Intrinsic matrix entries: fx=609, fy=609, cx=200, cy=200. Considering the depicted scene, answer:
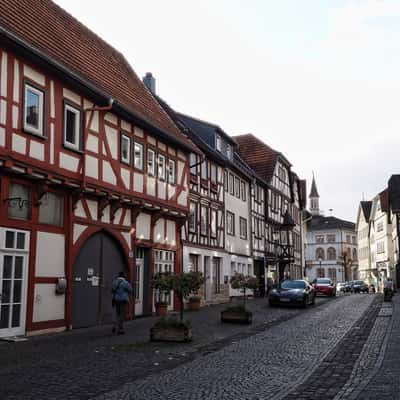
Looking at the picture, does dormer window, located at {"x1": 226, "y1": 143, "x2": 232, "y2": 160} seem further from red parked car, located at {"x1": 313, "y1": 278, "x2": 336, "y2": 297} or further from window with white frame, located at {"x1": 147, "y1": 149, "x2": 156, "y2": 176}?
red parked car, located at {"x1": 313, "y1": 278, "x2": 336, "y2": 297}

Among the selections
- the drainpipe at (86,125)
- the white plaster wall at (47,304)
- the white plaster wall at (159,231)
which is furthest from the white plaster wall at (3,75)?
the white plaster wall at (159,231)

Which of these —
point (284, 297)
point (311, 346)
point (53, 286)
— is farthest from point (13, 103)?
point (284, 297)

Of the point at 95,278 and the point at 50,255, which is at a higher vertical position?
the point at 50,255

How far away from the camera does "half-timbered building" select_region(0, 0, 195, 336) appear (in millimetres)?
15008

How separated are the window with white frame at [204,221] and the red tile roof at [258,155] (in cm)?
1533

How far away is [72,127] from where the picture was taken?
17.9 meters

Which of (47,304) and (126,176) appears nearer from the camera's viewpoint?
(47,304)

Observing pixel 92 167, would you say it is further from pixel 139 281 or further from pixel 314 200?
pixel 314 200

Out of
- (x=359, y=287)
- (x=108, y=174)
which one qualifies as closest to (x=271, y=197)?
(x=359, y=287)

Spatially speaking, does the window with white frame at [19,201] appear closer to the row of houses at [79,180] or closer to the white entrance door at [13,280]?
the row of houses at [79,180]

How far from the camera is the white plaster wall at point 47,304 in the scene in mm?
15784

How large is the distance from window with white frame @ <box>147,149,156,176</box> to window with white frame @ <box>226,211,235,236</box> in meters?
12.7

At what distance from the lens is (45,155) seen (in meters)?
16.1

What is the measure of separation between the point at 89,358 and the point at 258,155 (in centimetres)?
3809
